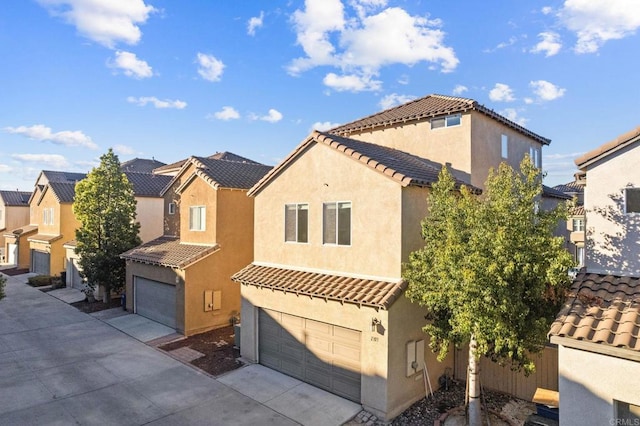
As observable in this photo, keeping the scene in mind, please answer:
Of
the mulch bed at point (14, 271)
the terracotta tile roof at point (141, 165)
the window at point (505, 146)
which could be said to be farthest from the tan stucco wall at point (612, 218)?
the terracotta tile roof at point (141, 165)

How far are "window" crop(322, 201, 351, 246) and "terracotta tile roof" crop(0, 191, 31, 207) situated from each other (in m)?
52.3

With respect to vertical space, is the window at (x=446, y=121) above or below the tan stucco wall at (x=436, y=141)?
above

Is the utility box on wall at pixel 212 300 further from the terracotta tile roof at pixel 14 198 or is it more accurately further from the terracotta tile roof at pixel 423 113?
the terracotta tile roof at pixel 14 198

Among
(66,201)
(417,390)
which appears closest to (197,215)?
(417,390)

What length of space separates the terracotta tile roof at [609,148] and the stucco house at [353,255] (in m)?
4.25

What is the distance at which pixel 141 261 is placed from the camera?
70.2ft

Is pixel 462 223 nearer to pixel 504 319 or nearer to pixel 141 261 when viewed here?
pixel 504 319

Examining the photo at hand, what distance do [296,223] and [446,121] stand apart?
8151 mm

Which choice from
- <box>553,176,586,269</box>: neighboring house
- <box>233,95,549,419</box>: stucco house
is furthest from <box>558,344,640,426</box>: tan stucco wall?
<box>553,176,586,269</box>: neighboring house

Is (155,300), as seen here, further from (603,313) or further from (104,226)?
(603,313)

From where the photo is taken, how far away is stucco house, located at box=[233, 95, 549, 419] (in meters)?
11.3

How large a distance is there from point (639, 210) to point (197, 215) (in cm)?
1921

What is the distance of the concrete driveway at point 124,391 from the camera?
1107 cm

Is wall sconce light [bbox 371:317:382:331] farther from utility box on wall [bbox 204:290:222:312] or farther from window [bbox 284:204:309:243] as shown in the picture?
utility box on wall [bbox 204:290:222:312]
